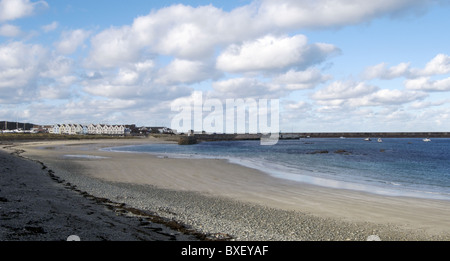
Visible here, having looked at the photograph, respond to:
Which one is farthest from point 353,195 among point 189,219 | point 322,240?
point 189,219

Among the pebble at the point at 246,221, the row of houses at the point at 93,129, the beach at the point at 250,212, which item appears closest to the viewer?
the beach at the point at 250,212

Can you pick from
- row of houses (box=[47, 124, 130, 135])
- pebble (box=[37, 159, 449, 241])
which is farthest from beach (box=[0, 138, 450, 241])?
row of houses (box=[47, 124, 130, 135])

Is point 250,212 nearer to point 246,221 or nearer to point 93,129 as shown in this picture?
point 246,221

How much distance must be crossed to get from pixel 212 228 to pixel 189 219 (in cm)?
160

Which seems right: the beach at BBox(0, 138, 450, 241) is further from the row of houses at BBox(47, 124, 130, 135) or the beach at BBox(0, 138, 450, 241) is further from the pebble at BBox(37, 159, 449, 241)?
the row of houses at BBox(47, 124, 130, 135)

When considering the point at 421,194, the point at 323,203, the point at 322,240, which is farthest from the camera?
the point at 421,194

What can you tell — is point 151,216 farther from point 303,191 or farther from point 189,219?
point 303,191

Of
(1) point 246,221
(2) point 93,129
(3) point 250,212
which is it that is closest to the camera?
(1) point 246,221

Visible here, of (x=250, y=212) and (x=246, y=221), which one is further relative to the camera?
(x=250, y=212)

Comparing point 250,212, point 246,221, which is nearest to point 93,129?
point 250,212

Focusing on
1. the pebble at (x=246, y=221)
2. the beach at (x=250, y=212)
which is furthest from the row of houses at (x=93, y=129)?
the pebble at (x=246, y=221)

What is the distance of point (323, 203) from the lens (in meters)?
16.7

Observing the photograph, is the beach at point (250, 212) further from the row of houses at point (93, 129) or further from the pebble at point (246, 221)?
the row of houses at point (93, 129)

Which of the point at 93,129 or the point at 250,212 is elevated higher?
the point at 93,129
